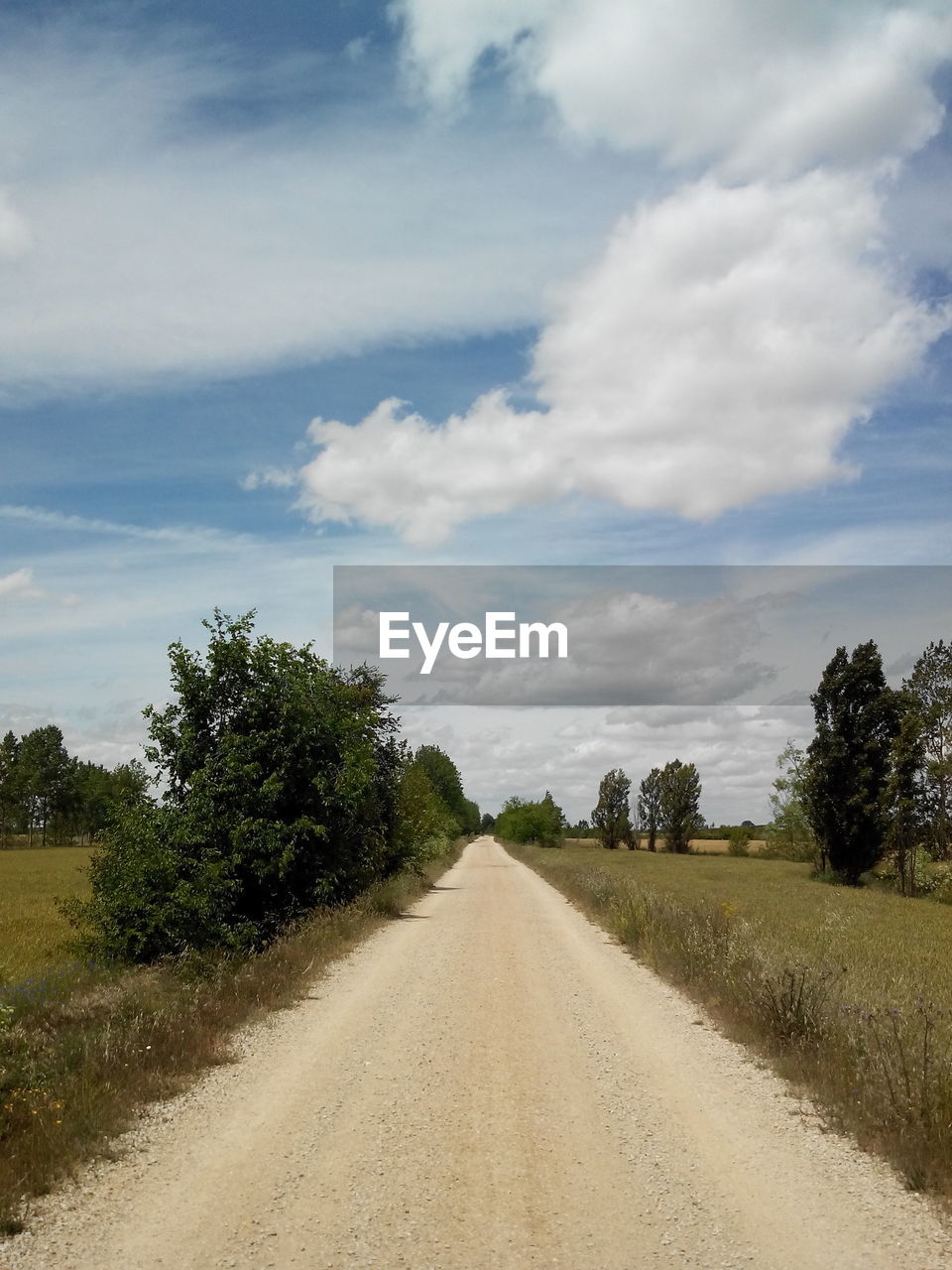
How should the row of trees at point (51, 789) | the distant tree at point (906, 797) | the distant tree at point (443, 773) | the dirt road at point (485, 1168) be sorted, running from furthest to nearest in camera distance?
the row of trees at point (51, 789) → the distant tree at point (443, 773) → the distant tree at point (906, 797) → the dirt road at point (485, 1168)

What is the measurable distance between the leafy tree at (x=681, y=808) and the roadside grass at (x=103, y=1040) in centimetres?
10784

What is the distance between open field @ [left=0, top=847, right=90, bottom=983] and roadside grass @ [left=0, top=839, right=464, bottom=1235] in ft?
5.39

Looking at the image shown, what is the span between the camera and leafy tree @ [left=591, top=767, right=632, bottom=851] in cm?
13212

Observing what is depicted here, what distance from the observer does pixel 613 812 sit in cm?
13375

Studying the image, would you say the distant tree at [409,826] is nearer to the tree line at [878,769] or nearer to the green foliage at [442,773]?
the tree line at [878,769]

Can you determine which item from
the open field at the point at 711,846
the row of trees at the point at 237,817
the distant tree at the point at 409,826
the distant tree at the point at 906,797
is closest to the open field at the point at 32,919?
the row of trees at the point at 237,817

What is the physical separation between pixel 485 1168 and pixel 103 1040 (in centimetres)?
430

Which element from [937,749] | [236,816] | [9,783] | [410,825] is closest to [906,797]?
[937,749]

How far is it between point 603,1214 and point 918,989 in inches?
360

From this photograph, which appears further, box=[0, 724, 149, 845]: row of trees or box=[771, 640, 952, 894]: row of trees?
box=[0, 724, 149, 845]: row of trees

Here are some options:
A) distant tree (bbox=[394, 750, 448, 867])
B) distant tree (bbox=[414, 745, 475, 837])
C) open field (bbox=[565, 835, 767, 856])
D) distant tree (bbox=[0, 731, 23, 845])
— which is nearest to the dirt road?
distant tree (bbox=[394, 750, 448, 867])

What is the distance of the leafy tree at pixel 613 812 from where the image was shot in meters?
132

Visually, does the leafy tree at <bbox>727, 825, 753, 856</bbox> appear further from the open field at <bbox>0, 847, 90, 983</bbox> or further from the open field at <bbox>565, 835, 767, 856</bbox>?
the open field at <bbox>0, 847, 90, 983</bbox>

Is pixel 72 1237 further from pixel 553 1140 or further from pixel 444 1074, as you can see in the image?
pixel 444 1074
